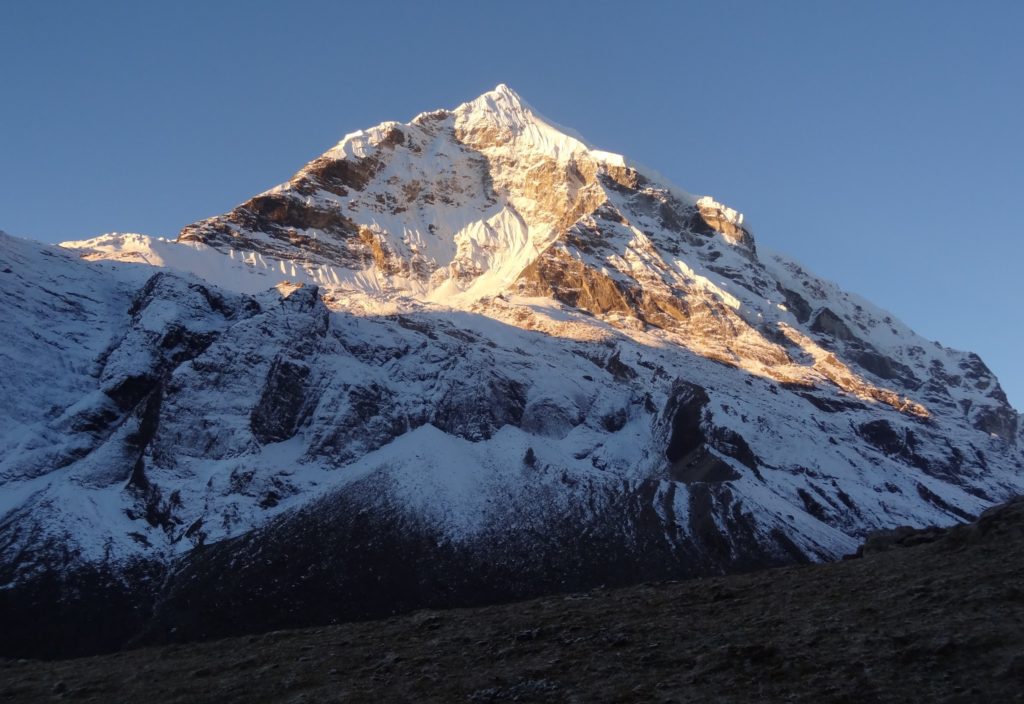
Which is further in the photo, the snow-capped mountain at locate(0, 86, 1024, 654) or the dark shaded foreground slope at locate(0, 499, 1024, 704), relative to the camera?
the snow-capped mountain at locate(0, 86, 1024, 654)

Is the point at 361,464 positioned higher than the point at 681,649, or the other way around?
the point at 361,464

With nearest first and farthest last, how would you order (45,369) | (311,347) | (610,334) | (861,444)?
(45,369), (311,347), (861,444), (610,334)

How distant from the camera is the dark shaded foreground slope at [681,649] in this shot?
27219 millimetres

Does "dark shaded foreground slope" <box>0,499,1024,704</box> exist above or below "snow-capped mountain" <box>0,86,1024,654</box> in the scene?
below

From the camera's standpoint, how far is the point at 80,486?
119 m

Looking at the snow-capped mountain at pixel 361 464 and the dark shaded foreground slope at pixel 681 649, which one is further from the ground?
the snow-capped mountain at pixel 361 464

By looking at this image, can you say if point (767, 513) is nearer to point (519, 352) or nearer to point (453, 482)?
point (453, 482)

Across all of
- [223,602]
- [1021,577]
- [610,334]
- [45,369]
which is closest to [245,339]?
[45,369]

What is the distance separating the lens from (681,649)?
33.0 metres

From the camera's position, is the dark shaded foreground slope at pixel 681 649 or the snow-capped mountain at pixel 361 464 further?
the snow-capped mountain at pixel 361 464

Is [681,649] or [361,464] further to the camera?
[361,464]

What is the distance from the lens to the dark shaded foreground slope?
2722cm

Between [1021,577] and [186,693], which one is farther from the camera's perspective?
[186,693]

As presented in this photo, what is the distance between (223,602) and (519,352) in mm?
84717
